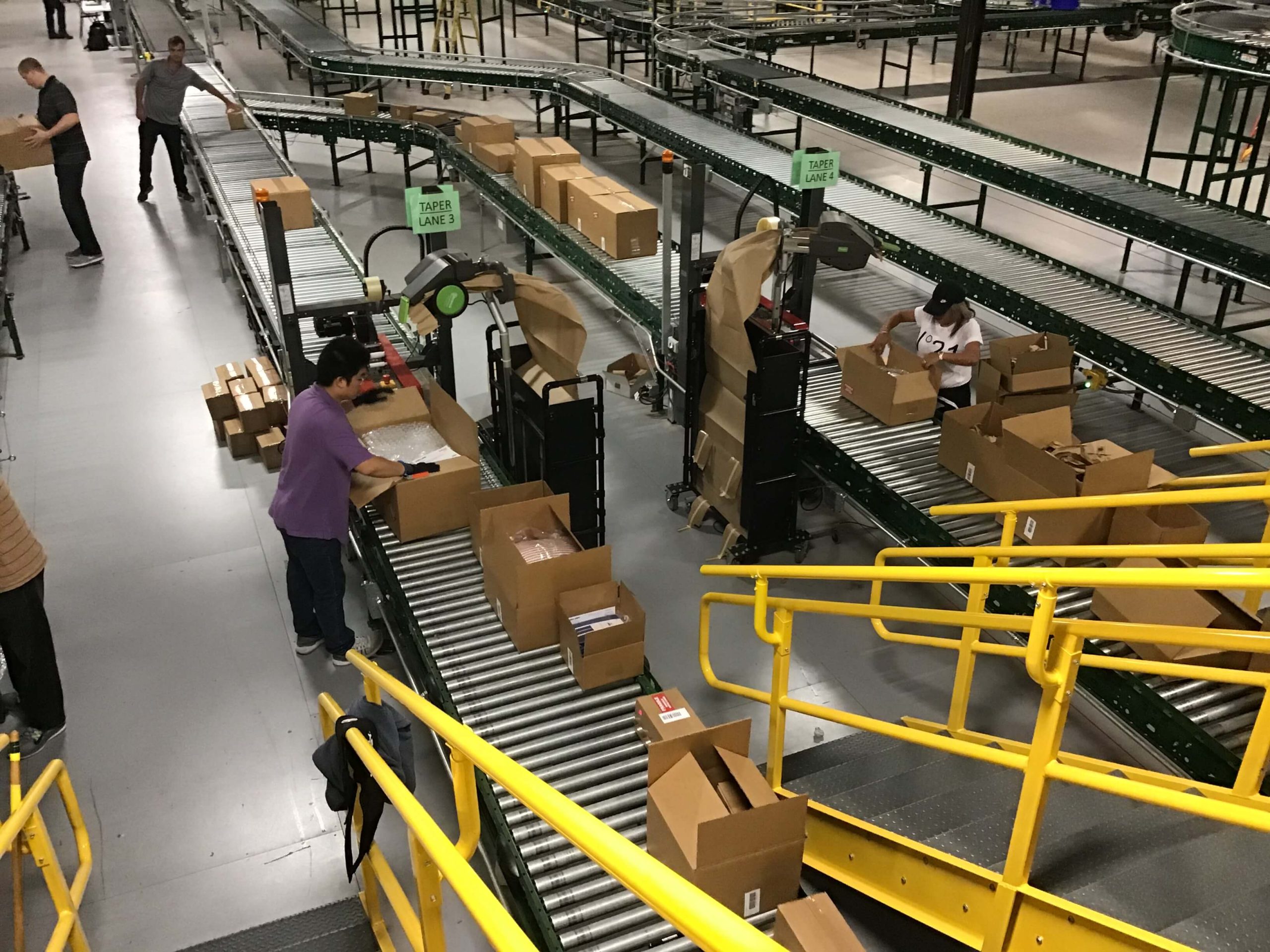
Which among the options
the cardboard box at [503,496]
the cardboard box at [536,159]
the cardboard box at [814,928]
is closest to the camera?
the cardboard box at [814,928]

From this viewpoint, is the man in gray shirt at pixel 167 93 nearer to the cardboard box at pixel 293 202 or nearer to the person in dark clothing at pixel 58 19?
the cardboard box at pixel 293 202

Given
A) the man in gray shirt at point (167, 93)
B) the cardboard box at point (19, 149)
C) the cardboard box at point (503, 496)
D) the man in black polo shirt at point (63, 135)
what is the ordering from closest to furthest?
the cardboard box at point (503, 496) → the man in black polo shirt at point (63, 135) → the cardboard box at point (19, 149) → the man in gray shirt at point (167, 93)

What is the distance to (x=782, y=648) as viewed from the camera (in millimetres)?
3744

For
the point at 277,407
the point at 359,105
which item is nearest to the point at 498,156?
the point at 359,105

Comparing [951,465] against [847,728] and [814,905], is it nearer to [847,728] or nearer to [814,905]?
[847,728]

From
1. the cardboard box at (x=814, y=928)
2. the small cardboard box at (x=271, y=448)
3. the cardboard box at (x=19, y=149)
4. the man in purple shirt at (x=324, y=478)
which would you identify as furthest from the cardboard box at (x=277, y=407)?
the cardboard box at (x=814, y=928)

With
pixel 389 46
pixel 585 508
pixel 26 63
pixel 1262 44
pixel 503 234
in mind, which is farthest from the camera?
pixel 389 46

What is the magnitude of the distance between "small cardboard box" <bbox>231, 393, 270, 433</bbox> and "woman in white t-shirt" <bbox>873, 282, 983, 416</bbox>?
4.14m

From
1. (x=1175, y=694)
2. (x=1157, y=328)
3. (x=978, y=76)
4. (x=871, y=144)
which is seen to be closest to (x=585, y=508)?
(x=1175, y=694)

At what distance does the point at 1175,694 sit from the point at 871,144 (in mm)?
11617

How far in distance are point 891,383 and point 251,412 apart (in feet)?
14.0

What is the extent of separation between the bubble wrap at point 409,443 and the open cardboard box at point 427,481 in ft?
0.11

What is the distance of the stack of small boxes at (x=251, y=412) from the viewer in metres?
6.98

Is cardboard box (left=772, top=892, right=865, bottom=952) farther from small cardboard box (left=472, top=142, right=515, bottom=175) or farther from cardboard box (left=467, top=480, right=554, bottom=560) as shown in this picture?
small cardboard box (left=472, top=142, right=515, bottom=175)
